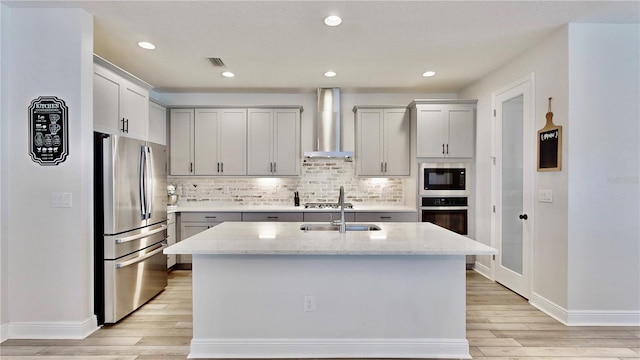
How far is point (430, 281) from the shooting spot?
7.60 ft

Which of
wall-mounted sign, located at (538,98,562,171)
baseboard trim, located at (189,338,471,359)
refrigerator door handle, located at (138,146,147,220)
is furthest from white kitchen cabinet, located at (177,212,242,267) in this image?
wall-mounted sign, located at (538,98,562,171)

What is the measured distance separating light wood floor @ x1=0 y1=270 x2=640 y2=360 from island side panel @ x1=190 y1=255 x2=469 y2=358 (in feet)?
1.30

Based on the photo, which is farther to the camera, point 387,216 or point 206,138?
point 206,138

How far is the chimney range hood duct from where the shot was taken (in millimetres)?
4887

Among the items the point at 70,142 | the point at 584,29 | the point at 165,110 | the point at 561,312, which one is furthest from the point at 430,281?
the point at 165,110

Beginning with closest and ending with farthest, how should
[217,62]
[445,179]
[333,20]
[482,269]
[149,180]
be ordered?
[333,20], [149,180], [217,62], [482,269], [445,179]

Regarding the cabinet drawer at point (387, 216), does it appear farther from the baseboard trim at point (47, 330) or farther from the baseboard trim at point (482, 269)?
the baseboard trim at point (47, 330)

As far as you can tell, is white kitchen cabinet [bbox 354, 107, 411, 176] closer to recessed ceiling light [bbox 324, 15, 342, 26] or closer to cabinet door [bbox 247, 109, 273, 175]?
cabinet door [bbox 247, 109, 273, 175]

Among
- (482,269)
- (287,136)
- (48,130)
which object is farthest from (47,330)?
(482,269)

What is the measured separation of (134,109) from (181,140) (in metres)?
1.31

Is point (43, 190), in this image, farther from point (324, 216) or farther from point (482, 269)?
point (482, 269)

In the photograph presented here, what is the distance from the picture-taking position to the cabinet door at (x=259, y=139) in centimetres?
489

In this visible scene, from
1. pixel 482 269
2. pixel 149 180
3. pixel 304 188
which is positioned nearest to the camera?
pixel 149 180

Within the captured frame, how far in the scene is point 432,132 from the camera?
4.60 metres
